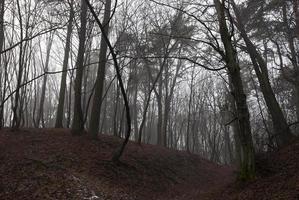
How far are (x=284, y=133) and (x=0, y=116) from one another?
12.2m

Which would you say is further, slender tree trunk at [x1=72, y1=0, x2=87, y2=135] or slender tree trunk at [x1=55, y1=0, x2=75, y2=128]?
slender tree trunk at [x1=55, y1=0, x2=75, y2=128]

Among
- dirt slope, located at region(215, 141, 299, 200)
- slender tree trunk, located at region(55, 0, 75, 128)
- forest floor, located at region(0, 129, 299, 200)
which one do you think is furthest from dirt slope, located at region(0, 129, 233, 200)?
slender tree trunk, located at region(55, 0, 75, 128)

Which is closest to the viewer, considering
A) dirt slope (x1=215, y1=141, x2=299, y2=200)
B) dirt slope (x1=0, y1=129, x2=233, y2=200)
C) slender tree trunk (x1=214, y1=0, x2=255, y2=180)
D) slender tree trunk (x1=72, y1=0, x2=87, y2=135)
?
dirt slope (x1=215, y1=141, x2=299, y2=200)

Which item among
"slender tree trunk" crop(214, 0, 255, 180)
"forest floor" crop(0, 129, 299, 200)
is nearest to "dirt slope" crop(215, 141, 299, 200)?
"forest floor" crop(0, 129, 299, 200)

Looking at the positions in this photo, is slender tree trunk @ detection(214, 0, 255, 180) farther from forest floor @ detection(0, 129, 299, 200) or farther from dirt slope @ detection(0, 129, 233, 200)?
dirt slope @ detection(0, 129, 233, 200)

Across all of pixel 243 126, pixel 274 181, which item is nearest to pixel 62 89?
pixel 243 126

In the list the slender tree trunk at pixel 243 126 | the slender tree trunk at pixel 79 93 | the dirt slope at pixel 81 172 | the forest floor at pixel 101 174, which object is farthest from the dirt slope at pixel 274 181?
the slender tree trunk at pixel 79 93

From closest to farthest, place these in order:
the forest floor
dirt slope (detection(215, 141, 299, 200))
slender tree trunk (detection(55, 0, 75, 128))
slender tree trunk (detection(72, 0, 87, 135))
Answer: dirt slope (detection(215, 141, 299, 200)), the forest floor, slender tree trunk (detection(72, 0, 87, 135)), slender tree trunk (detection(55, 0, 75, 128))

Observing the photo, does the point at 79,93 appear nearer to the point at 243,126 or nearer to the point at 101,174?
the point at 101,174

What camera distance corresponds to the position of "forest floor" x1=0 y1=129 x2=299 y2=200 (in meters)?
6.55

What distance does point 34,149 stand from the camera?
9.76 metres

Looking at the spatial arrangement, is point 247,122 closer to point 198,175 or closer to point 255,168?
point 255,168

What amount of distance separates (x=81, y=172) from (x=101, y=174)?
2.62 ft

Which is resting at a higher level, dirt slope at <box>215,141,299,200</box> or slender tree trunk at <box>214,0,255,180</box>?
slender tree trunk at <box>214,0,255,180</box>
